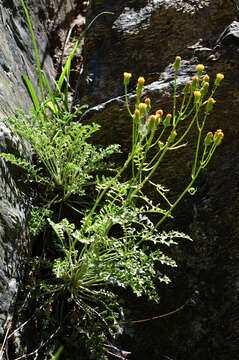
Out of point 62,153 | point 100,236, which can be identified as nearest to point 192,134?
point 62,153

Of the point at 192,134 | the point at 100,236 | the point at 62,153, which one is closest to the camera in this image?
the point at 100,236

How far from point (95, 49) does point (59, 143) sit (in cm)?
115

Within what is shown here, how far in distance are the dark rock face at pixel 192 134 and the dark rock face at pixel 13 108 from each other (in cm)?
40

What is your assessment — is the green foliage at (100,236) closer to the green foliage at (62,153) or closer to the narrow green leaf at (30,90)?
the green foliage at (62,153)

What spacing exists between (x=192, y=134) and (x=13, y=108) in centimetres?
102

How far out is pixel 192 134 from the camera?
82.8 inches

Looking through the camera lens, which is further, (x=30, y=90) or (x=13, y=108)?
(x=30, y=90)

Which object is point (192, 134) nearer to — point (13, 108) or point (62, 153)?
point (62, 153)

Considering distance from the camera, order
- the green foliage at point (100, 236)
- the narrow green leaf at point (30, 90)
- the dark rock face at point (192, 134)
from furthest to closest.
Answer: the narrow green leaf at point (30, 90), the dark rock face at point (192, 134), the green foliage at point (100, 236)

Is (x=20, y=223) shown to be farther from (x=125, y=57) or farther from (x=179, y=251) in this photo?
(x=125, y=57)

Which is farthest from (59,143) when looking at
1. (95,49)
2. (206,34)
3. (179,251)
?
(206,34)

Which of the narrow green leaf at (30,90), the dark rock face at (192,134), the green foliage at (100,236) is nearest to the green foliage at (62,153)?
the green foliage at (100,236)

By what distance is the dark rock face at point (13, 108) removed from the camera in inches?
57.4

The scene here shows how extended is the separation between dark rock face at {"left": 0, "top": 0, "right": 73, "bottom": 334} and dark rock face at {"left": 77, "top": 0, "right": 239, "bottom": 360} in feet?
1.31
